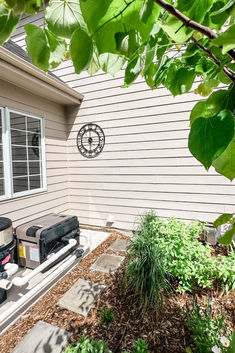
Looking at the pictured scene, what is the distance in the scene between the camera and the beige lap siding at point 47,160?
3.22 metres

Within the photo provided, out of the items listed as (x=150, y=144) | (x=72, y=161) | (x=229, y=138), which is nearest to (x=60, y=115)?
(x=72, y=161)

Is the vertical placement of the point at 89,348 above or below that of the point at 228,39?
below

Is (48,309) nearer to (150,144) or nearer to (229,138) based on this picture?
(229,138)

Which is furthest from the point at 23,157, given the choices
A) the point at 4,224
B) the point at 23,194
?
the point at 4,224

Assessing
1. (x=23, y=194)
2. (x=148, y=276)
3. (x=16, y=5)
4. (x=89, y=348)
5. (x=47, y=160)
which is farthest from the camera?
(x=47, y=160)

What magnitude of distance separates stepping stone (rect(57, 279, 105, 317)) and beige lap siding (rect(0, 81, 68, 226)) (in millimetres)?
1689

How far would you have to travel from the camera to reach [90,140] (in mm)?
4324

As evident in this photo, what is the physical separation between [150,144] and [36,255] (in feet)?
9.35

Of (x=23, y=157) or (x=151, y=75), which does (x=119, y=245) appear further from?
(x=151, y=75)

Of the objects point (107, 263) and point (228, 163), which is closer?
point (228, 163)

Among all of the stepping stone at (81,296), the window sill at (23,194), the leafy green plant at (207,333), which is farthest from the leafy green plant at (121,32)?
the window sill at (23,194)

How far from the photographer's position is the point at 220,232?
134 inches

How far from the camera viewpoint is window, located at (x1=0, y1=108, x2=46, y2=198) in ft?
10.5

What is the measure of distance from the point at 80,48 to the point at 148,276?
2294mm
